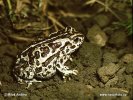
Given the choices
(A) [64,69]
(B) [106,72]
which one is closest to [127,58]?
(B) [106,72]

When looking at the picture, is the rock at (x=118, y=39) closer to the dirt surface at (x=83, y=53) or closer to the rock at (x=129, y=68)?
the dirt surface at (x=83, y=53)

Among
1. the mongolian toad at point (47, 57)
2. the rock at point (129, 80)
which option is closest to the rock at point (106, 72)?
the rock at point (129, 80)

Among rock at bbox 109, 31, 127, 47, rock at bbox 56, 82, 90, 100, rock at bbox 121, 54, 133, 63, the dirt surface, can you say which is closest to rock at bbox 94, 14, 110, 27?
the dirt surface

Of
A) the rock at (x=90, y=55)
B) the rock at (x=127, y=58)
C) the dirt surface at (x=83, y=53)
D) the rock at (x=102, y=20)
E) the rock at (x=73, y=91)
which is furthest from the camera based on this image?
the rock at (x=102, y=20)

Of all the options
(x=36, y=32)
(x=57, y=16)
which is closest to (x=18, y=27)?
(x=36, y=32)

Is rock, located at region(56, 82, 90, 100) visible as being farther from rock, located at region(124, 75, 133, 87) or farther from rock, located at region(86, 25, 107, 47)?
rock, located at region(86, 25, 107, 47)

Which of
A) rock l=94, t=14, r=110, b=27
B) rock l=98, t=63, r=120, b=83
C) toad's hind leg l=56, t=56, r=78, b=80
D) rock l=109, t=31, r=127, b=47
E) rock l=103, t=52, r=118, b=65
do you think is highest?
rock l=94, t=14, r=110, b=27
